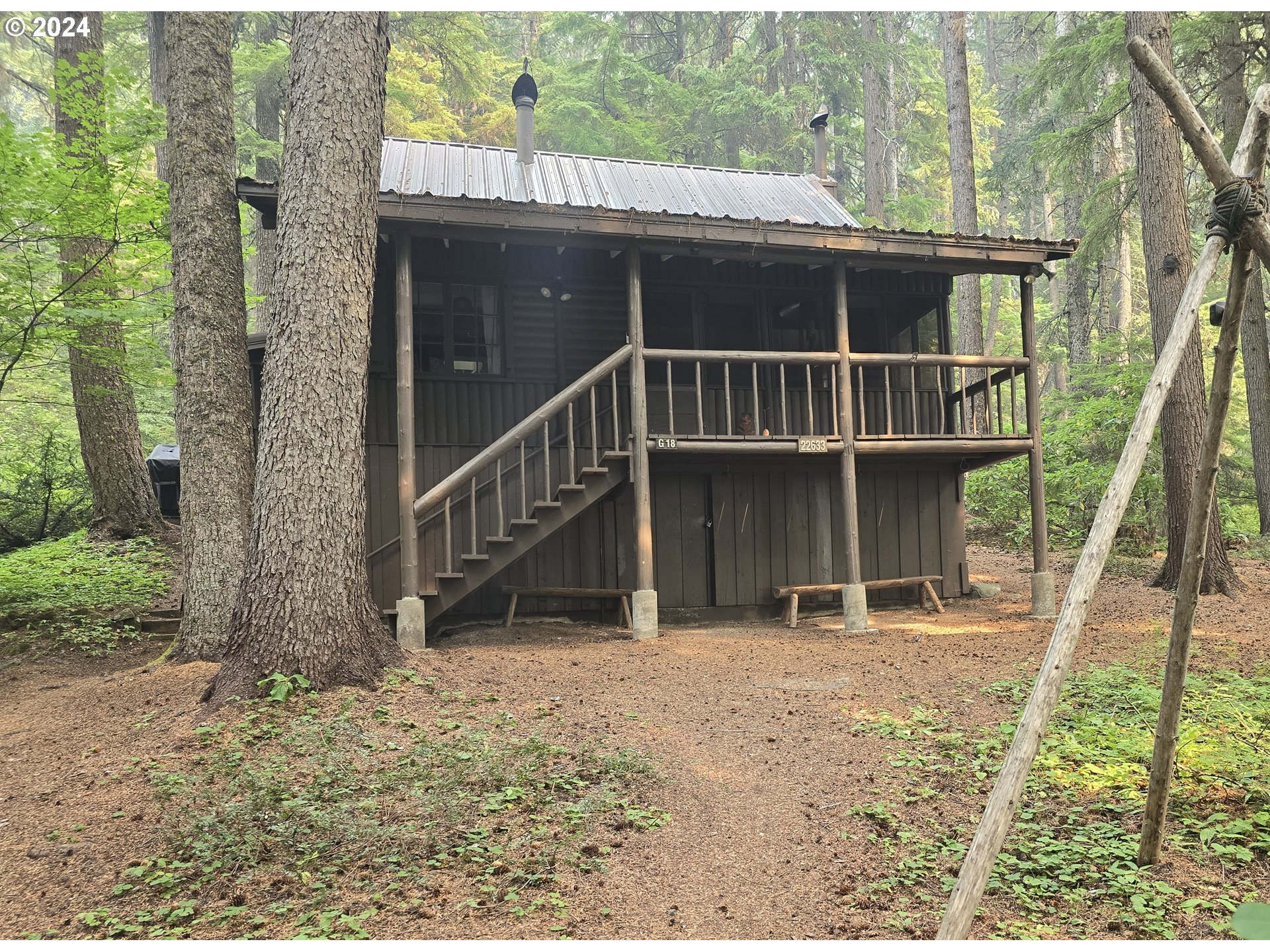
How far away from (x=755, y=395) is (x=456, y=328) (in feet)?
13.0

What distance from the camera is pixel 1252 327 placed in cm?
1548

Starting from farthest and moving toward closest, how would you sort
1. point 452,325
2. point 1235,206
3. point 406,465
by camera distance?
1. point 452,325
2. point 406,465
3. point 1235,206

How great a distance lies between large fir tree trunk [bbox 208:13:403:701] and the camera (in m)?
6.12

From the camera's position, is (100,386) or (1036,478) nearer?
(1036,478)

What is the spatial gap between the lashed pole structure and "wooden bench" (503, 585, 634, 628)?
743 centimetres

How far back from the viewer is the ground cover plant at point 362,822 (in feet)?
11.9

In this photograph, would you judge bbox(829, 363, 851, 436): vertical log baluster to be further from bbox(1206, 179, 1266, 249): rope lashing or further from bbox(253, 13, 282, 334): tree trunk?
bbox(253, 13, 282, 334): tree trunk

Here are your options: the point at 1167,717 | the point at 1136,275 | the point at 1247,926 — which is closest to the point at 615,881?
the point at 1167,717

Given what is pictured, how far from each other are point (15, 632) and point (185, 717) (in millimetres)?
5090

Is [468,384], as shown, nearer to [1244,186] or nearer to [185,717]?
[185,717]

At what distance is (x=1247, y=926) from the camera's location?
1.61 meters

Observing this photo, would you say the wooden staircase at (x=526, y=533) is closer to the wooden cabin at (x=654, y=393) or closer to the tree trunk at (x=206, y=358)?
the wooden cabin at (x=654, y=393)

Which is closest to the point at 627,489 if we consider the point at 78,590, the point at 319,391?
the point at 319,391

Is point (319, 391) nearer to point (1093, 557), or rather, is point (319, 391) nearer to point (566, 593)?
point (566, 593)
